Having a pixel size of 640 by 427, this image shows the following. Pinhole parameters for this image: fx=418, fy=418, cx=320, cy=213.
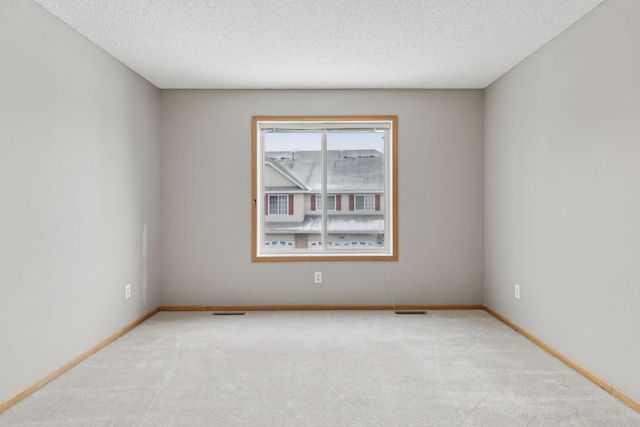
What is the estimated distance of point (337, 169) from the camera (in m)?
4.70

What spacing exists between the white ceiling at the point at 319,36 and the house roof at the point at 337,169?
822 mm

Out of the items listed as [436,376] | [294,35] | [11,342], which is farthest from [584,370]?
[11,342]

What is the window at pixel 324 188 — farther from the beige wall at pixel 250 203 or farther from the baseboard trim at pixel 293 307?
the baseboard trim at pixel 293 307

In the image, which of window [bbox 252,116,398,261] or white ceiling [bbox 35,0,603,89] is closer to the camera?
white ceiling [bbox 35,0,603,89]

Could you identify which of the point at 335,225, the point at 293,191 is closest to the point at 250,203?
the point at 293,191

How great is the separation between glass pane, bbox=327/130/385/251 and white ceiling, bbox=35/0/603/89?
2.38 feet

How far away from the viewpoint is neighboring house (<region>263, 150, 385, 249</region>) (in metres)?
4.68

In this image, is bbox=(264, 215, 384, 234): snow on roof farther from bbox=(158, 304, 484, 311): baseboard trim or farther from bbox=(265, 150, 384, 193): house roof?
bbox=(158, 304, 484, 311): baseboard trim

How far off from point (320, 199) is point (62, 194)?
2558 millimetres

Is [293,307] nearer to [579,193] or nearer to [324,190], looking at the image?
[324,190]

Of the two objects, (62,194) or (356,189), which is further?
(356,189)

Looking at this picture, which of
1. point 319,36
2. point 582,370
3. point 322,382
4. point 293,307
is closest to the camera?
point 322,382

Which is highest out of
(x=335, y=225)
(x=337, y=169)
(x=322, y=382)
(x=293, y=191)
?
(x=337, y=169)

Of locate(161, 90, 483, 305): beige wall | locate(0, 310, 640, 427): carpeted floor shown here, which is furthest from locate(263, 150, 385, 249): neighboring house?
locate(0, 310, 640, 427): carpeted floor
